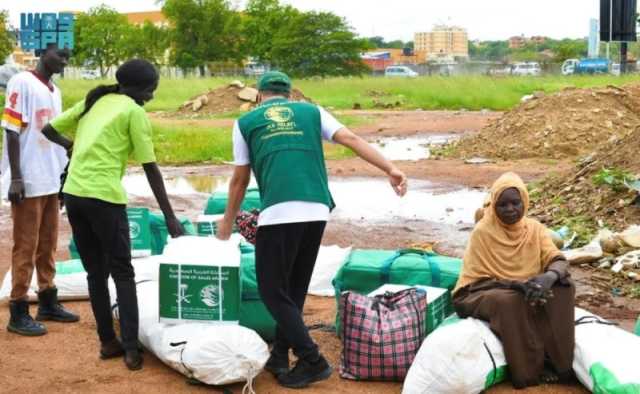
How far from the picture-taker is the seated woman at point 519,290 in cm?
505

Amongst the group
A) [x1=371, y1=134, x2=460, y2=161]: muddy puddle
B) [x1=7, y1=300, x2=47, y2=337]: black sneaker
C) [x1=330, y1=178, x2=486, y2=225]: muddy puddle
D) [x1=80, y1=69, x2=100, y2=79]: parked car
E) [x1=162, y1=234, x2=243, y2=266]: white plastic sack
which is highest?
[x1=80, y1=69, x2=100, y2=79]: parked car

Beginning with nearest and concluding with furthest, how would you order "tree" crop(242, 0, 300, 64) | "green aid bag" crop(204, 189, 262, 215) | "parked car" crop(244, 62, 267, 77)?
"green aid bag" crop(204, 189, 262, 215), "parked car" crop(244, 62, 267, 77), "tree" crop(242, 0, 300, 64)

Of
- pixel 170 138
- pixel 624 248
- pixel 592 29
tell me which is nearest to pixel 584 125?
pixel 170 138

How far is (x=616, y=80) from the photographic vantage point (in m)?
38.3

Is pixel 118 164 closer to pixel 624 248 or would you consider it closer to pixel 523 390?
pixel 523 390

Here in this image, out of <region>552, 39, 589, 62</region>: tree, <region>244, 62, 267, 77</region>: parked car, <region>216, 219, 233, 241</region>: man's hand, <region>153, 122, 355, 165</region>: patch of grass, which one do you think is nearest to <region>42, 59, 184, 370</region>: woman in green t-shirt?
<region>216, 219, 233, 241</region>: man's hand

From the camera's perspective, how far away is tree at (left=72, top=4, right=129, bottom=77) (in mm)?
83000

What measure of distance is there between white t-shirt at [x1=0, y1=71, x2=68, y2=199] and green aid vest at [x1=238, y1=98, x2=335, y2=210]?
1636mm

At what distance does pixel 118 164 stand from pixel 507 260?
7.16ft

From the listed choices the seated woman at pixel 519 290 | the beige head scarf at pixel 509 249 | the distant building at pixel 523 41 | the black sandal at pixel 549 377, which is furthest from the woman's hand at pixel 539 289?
the distant building at pixel 523 41

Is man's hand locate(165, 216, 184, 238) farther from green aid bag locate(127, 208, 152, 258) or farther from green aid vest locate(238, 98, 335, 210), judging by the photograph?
green aid bag locate(127, 208, 152, 258)

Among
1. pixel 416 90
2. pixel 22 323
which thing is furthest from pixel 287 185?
pixel 416 90

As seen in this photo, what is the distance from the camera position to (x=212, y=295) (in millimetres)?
5453

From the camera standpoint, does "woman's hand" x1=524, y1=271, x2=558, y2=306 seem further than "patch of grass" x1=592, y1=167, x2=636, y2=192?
No
